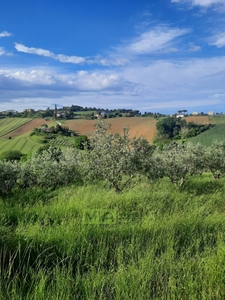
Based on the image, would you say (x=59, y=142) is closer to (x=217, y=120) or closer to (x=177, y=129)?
A: (x=177, y=129)

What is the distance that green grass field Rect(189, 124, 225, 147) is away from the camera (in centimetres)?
6947

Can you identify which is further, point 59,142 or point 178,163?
point 59,142

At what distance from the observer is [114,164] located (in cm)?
1138

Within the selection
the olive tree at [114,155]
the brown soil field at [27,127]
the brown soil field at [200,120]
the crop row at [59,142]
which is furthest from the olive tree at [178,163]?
the brown soil field at [27,127]

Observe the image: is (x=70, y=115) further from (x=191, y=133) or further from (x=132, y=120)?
(x=191, y=133)

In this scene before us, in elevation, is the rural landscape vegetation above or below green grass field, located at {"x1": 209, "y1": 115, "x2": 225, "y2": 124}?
below

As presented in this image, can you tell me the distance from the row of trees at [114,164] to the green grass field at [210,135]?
168ft

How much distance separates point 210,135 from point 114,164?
67.0m

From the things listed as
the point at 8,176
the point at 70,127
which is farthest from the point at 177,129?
the point at 8,176

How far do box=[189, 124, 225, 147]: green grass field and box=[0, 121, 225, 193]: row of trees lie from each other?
51238mm

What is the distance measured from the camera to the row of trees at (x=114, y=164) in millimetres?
11562

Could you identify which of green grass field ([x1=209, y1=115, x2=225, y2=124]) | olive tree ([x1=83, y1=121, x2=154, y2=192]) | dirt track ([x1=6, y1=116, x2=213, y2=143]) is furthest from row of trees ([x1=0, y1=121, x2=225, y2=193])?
green grass field ([x1=209, y1=115, x2=225, y2=124])

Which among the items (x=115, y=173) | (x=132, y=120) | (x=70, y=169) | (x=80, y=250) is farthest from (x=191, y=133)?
(x=80, y=250)

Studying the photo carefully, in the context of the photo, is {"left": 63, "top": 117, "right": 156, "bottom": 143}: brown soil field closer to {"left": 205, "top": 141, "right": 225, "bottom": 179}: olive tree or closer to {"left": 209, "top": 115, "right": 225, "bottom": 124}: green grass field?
{"left": 209, "top": 115, "right": 225, "bottom": 124}: green grass field
